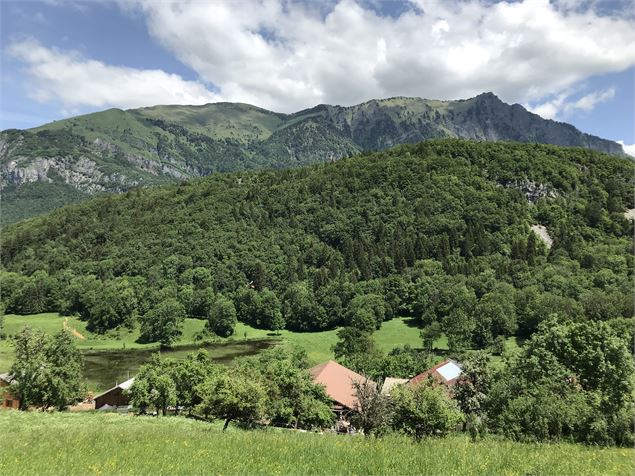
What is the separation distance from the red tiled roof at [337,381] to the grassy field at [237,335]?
39226 mm

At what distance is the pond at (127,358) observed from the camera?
269ft

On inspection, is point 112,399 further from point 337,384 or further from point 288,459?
point 288,459

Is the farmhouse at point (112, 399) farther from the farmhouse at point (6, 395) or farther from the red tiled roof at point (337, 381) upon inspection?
the red tiled roof at point (337, 381)

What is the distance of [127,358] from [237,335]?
110 feet

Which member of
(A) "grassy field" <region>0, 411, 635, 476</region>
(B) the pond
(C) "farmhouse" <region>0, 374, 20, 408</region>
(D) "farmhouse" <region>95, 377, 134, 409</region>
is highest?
(A) "grassy field" <region>0, 411, 635, 476</region>

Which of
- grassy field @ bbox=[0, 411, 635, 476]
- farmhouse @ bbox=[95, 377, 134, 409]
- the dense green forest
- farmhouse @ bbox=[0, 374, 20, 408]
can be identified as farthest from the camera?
farmhouse @ bbox=[95, 377, 134, 409]

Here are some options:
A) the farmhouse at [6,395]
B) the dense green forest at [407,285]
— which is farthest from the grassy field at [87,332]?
the farmhouse at [6,395]

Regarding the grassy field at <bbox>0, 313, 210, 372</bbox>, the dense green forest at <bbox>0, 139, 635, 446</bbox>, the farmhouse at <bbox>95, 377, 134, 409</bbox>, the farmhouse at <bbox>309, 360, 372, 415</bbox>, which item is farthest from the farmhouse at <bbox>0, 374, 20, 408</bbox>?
the grassy field at <bbox>0, 313, 210, 372</bbox>

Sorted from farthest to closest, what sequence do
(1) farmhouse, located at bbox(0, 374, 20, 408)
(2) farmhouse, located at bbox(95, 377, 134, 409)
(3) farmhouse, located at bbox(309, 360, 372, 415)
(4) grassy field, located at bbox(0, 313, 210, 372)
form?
(4) grassy field, located at bbox(0, 313, 210, 372)
(2) farmhouse, located at bbox(95, 377, 134, 409)
(3) farmhouse, located at bbox(309, 360, 372, 415)
(1) farmhouse, located at bbox(0, 374, 20, 408)

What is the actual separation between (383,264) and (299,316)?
47.6 metres

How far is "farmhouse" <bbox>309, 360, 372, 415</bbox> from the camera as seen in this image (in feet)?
179

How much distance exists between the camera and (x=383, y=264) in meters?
172

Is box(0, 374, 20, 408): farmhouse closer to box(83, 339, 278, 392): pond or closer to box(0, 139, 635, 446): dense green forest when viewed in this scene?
box(83, 339, 278, 392): pond

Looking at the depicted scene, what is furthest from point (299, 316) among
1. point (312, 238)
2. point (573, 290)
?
point (573, 290)
